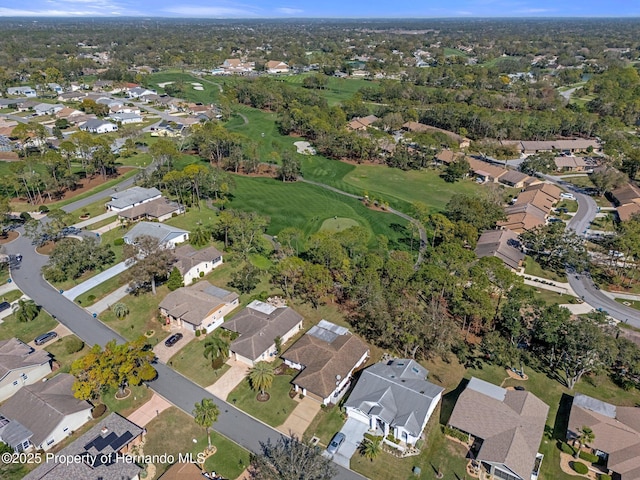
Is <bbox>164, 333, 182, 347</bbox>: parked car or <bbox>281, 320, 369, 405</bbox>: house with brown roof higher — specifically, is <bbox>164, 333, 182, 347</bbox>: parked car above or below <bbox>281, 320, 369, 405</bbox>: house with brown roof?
below

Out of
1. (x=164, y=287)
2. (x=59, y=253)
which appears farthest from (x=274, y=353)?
(x=59, y=253)

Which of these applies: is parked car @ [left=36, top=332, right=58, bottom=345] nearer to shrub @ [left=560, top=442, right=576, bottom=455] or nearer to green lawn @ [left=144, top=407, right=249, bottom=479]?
green lawn @ [left=144, top=407, right=249, bottom=479]

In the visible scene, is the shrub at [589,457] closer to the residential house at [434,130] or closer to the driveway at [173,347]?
the driveway at [173,347]

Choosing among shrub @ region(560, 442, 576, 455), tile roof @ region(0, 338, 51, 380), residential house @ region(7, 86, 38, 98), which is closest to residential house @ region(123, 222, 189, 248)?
tile roof @ region(0, 338, 51, 380)

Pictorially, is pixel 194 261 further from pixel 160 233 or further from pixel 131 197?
pixel 131 197

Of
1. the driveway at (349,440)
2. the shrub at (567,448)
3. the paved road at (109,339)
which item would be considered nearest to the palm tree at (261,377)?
the paved road at (109,339)

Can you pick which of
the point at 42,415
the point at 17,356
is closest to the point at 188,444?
the point at 42,415
